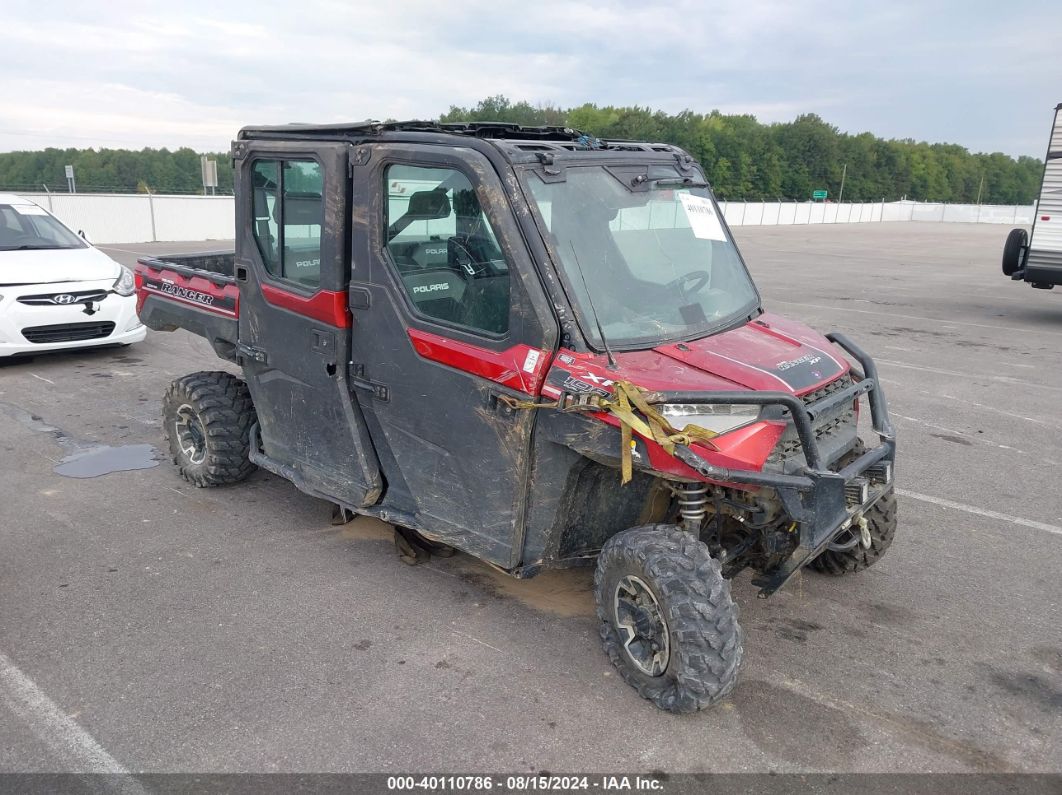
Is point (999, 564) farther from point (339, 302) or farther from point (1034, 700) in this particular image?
point (339, 302)

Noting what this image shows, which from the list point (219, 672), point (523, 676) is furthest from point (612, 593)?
point (219, 672)

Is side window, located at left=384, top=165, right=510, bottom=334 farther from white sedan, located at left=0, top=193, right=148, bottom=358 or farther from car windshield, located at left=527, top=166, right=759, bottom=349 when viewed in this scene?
white sedan, located at left=0, top=193, right=148, bottom=358

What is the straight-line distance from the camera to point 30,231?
9.53 metres

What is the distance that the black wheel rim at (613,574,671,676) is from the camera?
11.3 ft

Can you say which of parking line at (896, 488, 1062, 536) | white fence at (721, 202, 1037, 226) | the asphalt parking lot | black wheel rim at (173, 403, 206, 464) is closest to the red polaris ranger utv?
the asphalt parking lot

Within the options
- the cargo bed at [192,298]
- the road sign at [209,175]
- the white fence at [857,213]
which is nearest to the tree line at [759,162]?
the white fence at [857,213]

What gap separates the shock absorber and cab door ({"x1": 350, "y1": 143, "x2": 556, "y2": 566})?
0.66m

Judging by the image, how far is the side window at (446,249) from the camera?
3.68 meters

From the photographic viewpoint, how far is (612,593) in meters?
3.58

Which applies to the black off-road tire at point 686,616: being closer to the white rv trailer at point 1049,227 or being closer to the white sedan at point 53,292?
the white sedan at point 53,292

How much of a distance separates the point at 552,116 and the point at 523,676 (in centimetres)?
6514

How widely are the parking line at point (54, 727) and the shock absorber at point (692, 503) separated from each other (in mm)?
2250

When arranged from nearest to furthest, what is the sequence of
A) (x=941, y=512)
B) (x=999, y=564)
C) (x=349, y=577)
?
(x=349, y=577), (x=999, y=564), (x=941, y=512)

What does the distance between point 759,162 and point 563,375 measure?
288ft
